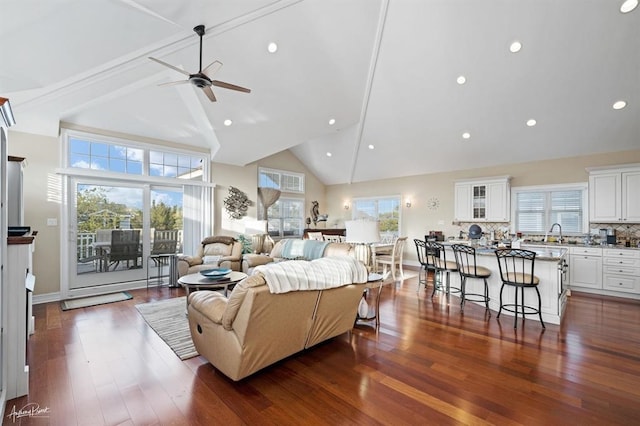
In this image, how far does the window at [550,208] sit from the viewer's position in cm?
608

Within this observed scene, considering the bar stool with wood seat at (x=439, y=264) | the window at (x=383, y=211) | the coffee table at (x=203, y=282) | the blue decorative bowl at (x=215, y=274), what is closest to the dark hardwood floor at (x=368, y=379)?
the coffee table at (x=203, y=282)

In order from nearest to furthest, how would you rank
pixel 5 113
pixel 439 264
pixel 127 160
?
1. pixel 5 113
2. pixel 439 264
3. pixel 127 160

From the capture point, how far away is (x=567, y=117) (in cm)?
534

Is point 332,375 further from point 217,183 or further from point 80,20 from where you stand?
point 217,183

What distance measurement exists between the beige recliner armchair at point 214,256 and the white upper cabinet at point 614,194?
717 centimetres

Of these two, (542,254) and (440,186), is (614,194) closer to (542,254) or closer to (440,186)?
(542,254)

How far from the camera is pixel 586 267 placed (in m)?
5.45

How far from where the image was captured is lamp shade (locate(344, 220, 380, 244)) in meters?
3.63

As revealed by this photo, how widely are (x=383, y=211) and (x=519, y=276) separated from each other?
5412 mm

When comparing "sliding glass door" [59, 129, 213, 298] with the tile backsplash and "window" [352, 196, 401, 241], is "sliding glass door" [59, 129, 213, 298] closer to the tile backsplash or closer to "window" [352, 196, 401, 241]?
"window" [352, 196, 401, 241]

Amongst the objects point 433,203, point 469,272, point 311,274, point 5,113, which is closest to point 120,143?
point 5,113

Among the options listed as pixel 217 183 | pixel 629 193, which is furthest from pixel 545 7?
pixel 217 183

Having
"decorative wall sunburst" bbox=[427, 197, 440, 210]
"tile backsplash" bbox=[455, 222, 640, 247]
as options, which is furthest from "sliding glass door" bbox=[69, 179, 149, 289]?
"tile backsplash" bbox=[455, 222, 640, 247]

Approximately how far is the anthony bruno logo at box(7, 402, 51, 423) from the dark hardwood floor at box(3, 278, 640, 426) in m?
0.04
